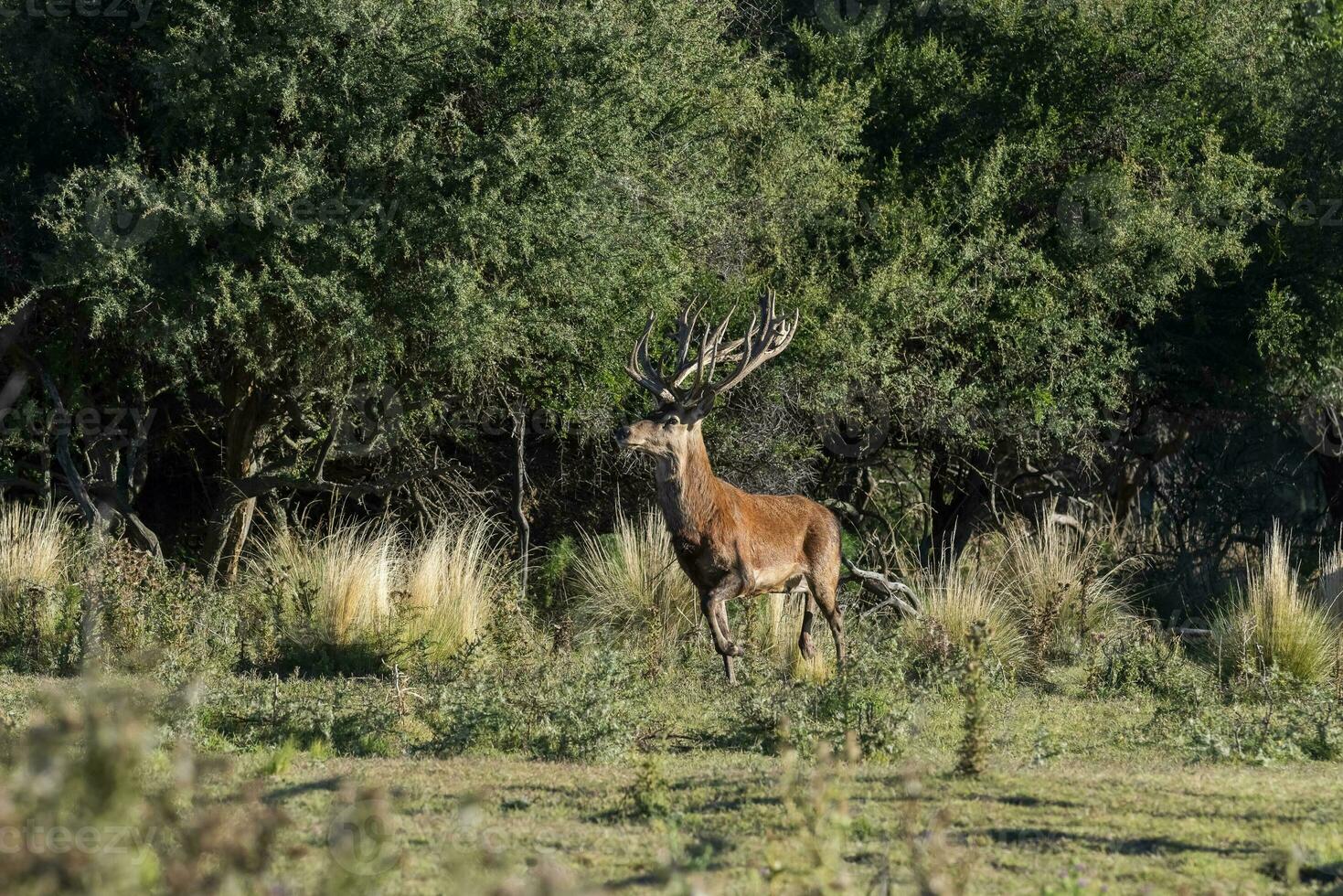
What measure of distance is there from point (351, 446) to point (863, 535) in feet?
18.6

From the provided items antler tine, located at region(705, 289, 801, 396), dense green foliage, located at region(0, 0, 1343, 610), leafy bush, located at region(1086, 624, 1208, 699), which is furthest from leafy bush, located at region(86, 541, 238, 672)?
leafy bush, located at region(1086, 624, 1208, 699)

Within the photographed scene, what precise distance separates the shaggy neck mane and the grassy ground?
2286 mm

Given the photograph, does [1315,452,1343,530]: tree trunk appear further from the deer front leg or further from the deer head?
the deer front leg

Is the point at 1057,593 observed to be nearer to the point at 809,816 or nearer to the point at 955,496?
the point at 955,496

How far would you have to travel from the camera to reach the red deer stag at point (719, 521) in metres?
9.78

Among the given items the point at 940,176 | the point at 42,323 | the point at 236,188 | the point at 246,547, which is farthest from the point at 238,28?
the point at 940,176

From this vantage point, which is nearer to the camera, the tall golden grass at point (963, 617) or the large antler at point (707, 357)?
the large antler at point (707, 357)

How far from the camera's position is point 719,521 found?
32.4 feet

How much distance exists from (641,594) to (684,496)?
258 centimetres

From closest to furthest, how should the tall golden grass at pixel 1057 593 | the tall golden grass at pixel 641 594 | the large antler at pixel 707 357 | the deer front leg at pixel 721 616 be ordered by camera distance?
the deer front leg at pixel 721 616 → the large antler at pixel 707 357 → the tall golden grass at pixel 641 594 → the tall golden grass at pixel 1057 593

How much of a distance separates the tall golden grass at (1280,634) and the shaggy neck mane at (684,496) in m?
4.13

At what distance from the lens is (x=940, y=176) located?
14570mm

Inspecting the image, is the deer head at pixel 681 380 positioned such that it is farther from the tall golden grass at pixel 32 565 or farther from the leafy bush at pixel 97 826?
the leafy bush at pixel 97 826

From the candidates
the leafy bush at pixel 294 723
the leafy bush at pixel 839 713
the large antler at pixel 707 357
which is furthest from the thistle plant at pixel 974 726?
the large antler at pixel 707 357
